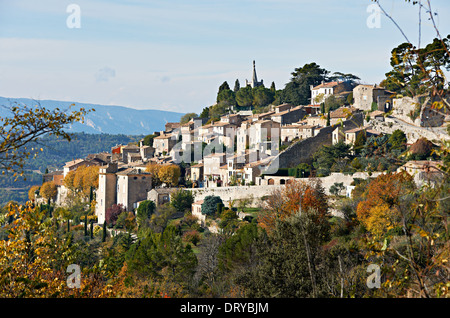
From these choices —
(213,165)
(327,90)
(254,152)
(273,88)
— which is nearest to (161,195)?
(213,165)

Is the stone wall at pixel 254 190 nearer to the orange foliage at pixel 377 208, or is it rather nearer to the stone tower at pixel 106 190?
the orange foliage at pixel 377 208

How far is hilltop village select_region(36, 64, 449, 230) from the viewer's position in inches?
1593

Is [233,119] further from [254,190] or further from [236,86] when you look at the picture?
[254,190]

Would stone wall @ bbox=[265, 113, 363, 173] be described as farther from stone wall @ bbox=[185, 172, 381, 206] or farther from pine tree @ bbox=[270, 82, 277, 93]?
pine tree @ bbox=[270, 82, 277, 93]

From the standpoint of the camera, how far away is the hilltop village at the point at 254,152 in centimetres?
4047

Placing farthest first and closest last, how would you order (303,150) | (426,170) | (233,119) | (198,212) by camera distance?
→ 1. (233,119)
2. (303,150)
3. (198,212)
4. (426,170)

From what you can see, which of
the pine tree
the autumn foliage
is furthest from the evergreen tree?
the autumn foliage

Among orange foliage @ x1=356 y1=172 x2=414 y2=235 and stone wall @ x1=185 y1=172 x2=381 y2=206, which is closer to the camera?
orange foliage @ x1=356 y1=172 x2=414 y2=235

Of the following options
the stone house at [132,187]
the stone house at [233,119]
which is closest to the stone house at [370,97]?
the stone house at [233,119]

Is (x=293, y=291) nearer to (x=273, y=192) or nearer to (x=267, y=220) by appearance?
(x=267, y=220)

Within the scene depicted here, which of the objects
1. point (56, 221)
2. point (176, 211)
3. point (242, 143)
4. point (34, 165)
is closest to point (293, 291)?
point (56, 221)

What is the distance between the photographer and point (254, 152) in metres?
46.7
